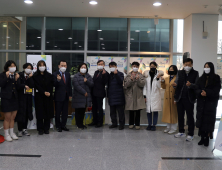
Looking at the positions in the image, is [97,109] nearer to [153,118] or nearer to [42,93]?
[153,118]

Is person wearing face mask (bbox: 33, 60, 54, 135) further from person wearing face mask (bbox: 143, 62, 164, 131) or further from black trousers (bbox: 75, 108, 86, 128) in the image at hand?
person wearing face mask (bbox: 143, 62, 164, 131)

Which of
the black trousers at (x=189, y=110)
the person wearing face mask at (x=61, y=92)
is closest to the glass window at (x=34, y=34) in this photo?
the person wearing face mask at (x=61, y=92)

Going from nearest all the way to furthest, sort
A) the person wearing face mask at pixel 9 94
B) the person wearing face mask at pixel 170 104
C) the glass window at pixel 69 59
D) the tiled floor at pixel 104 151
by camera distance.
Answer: the tiled floor at pixel 104 151
the person wearing face mask at pixel 9 94
the person wearing face mask at pixel 170 104
the glass window at pixel 69 59

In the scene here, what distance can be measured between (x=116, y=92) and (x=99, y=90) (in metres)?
0.41

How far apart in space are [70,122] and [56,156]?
2802 millimetres

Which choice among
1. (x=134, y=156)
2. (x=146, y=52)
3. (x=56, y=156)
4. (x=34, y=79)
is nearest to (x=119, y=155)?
(x=134, y=156)

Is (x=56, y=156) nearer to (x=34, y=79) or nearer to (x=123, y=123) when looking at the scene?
(x=34, y=79)

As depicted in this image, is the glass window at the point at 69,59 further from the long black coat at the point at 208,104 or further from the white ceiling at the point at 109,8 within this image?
the long black coat at the point at 208,104

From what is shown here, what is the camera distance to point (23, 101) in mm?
4746

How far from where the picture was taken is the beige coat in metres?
5.48

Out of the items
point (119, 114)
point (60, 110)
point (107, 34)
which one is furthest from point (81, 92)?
point (107, 34)

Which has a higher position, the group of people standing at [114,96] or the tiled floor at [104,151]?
the group of people standing at [114,96]

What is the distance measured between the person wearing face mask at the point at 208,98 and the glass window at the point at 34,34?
5324mm

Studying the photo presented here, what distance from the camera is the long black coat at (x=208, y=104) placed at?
13.5 ft
